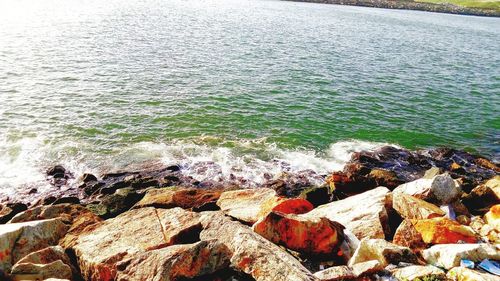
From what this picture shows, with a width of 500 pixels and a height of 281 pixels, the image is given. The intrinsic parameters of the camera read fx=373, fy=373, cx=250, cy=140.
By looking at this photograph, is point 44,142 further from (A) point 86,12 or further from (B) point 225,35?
(A) point 86,12

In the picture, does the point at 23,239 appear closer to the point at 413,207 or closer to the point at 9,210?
the point at 9,210

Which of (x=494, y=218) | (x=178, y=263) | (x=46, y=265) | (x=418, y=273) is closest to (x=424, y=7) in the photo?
(x=494, y=218)

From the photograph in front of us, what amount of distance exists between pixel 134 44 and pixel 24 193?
40555 mm

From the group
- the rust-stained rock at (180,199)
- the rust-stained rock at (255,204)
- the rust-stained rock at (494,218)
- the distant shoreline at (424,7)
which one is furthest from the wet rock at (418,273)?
the distant shoreline at (424,7)

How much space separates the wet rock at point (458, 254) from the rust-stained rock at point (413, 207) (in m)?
3.22

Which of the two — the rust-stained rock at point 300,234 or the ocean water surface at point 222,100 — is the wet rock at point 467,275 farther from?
the ocean water surface at point 222,100

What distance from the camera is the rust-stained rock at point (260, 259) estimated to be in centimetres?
1123

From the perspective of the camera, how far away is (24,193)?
77.0 feet

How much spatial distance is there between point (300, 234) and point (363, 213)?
4.69 meters

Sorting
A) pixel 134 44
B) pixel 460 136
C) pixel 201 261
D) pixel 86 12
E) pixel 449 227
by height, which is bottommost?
pixel 460 136

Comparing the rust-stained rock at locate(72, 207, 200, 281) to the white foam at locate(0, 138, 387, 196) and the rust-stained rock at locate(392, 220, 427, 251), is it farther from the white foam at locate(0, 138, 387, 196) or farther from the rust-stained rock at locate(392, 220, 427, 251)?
the white foam at locate(0, 138, 387, 196)

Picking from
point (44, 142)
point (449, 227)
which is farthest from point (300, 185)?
point (44, 142)

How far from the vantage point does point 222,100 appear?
38.2 m

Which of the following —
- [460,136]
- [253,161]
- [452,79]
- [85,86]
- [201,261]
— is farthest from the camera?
[452,79]
